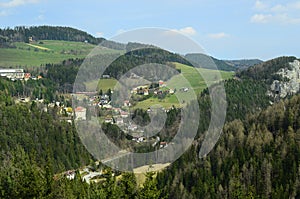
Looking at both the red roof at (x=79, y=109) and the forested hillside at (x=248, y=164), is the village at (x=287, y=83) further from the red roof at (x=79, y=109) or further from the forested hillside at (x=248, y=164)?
the forested hillside at (x=248, y=164)

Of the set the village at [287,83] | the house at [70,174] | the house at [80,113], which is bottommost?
the house at [70,174]

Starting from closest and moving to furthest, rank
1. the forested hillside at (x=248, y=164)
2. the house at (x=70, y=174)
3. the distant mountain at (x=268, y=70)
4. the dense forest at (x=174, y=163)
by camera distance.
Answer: the dense forest at (x=174, y=163) < the forested hillside at (x=248, y=164) < the house at (x=70, y=174) < the distant mountain at (x=268, y=70)

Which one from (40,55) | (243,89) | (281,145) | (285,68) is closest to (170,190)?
(281,145)

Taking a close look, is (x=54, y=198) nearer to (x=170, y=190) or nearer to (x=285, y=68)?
(x=170, y=190)

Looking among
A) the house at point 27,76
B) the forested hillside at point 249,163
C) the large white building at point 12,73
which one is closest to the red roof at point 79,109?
the forested hillside at point 249,163

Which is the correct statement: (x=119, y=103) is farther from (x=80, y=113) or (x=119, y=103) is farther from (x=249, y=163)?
(x=249, y=163)

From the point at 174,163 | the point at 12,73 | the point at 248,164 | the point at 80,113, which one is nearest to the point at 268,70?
the point at 80,113

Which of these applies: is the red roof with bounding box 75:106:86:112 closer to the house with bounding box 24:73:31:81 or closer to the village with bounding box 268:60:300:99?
the house with bounding box 24:73:31:81

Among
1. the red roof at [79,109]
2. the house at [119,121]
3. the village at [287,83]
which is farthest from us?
the village at [287,83]

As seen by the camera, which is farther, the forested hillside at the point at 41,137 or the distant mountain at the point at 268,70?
the distant mountain at the point at 268,70

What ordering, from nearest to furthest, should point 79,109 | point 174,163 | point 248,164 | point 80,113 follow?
point 248,164 → point 174,163 → point 79,109 → point 80,113

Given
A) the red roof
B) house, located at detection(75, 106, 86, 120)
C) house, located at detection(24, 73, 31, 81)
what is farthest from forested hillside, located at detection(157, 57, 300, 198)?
house, located at detection(24, 73, 31, 81)
